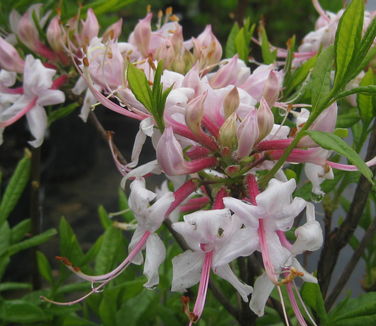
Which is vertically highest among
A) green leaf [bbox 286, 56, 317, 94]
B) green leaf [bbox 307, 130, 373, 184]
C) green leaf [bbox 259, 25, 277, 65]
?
green leaf [bbox 307, 130, 373, 184]

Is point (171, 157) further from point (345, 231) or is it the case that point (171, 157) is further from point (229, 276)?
point (345, 231)

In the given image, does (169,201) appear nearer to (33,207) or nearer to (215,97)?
(215,97)

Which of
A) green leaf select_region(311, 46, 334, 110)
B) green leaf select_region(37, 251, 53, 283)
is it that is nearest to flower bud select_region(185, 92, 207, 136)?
green leaf select_region(311, 46, 334, 110)

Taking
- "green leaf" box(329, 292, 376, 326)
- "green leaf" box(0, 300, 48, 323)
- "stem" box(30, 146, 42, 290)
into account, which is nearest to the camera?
"green leaf" box(329, 292, 376, 326)

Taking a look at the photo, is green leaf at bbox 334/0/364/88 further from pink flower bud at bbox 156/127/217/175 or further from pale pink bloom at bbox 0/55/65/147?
pale pink bloom at bbox 0/55/65/147

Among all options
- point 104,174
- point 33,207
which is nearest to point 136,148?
point 33,207

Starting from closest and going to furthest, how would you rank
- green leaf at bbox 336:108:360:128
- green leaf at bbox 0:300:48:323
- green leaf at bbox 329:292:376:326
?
green leaf at bbox 329:292:376:326, green leaf at bbox 336:108:360:128, green leaf at bbox 0:300:48:323

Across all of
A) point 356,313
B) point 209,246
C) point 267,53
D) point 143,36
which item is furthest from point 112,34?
point 356,313
